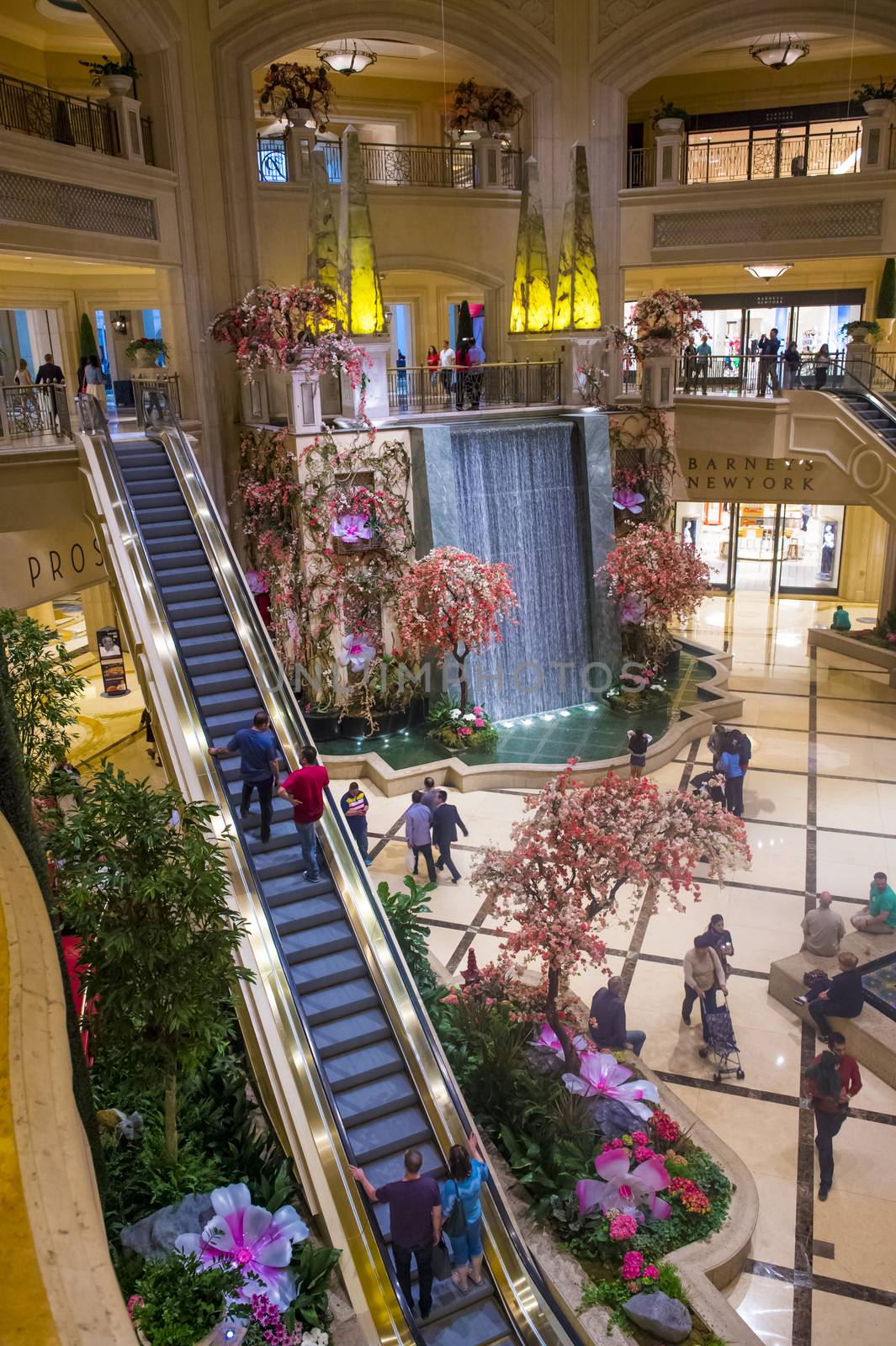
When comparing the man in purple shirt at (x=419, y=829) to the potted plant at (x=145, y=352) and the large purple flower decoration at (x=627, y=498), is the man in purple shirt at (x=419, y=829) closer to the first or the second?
the large purple flower decoration at (x=627, y=498)

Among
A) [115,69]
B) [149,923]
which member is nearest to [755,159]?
[115,69]

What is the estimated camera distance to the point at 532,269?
16.4 m

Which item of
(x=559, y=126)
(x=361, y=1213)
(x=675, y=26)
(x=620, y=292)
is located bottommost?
(x=361, y=1213)

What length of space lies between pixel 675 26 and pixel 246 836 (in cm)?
1586

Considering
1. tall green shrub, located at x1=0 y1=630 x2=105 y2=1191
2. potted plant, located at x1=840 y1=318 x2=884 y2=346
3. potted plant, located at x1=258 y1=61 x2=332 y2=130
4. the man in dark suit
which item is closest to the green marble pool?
the man in dark suit

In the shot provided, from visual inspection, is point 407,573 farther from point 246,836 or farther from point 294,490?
point 246,836

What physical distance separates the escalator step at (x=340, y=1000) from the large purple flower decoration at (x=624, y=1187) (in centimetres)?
175

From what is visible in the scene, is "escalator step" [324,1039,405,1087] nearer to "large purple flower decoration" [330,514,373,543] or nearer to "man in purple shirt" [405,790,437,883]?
"man in purple shirt" [405,790,437,883]

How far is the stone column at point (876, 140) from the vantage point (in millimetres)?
17266

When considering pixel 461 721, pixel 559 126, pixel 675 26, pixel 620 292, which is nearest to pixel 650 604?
pixel 461 721

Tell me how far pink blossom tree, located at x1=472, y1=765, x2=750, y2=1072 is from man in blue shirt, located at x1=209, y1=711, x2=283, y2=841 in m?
1.72

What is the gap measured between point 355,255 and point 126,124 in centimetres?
341

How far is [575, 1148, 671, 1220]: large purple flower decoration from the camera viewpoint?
20.2ft

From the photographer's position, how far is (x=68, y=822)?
5332mm
